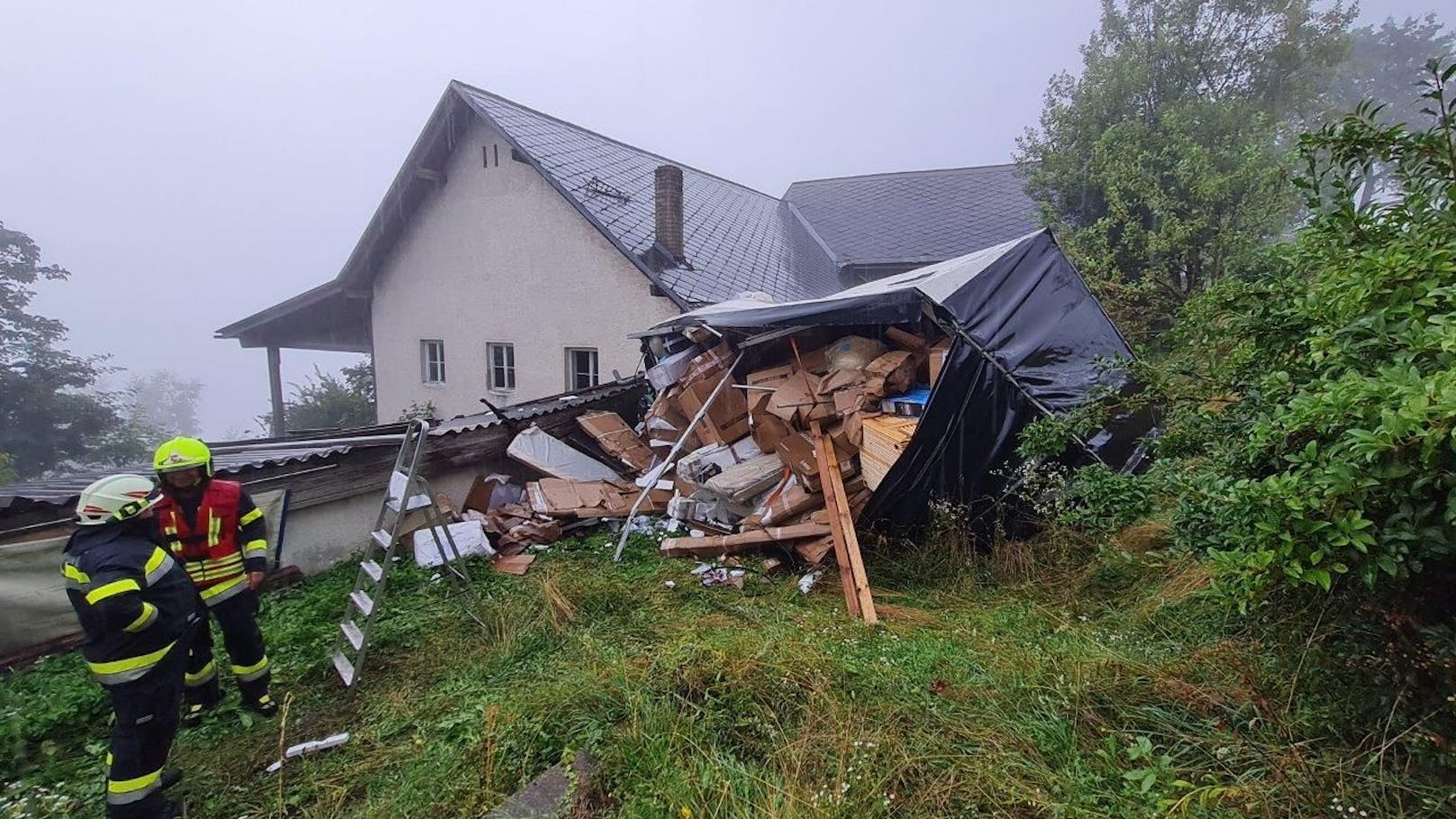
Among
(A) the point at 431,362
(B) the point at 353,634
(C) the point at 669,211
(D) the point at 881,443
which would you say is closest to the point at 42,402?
(A) the point at 431,362

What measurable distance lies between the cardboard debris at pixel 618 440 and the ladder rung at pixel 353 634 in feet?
11.5

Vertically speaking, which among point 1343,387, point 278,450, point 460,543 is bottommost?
point 460,543

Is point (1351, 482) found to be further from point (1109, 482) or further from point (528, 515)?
point (528, 515)

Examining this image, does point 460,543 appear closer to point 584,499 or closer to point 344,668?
point 584,499

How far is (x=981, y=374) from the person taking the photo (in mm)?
4504

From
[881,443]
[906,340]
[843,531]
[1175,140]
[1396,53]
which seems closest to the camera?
[843,531]

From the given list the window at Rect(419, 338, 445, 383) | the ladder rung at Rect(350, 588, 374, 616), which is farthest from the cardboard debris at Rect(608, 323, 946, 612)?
the window at Rect(419, 338, 445, 383)

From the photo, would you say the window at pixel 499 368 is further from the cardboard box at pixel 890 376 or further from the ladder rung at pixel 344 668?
the ladder rung at pixel 344 668

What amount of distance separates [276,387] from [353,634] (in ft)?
39.9

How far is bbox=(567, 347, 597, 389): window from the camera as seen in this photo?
10502 millimetres

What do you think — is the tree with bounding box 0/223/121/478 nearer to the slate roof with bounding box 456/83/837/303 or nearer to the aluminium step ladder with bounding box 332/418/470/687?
the slate roof with bounding box 456/83/837/303

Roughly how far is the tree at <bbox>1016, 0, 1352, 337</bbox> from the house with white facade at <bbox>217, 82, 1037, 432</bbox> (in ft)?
5.64

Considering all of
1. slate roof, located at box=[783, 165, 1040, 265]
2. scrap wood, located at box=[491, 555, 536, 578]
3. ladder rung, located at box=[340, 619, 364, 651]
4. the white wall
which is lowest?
scrap wood, located at box=[491, 555, 536, 578]

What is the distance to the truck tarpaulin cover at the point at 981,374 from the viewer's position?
450 centimetres
